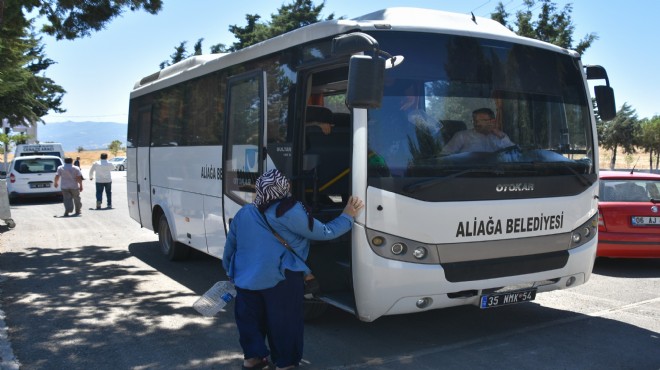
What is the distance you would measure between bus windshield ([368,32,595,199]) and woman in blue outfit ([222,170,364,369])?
751 millimetres

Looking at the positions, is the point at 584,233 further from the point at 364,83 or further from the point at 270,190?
the point at 270,190

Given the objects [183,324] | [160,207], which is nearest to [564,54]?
[183,324]

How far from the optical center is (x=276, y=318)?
4566 millimetres

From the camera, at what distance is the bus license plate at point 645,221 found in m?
8.60

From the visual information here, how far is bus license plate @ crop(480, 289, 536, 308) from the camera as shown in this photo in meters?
5.20

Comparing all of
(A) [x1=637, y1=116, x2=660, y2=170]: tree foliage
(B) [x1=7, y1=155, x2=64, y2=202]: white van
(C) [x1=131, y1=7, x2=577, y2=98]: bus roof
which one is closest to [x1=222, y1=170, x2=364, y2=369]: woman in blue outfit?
(C) [x1=131, y1=7, x2=577, y2=98]: bus roof

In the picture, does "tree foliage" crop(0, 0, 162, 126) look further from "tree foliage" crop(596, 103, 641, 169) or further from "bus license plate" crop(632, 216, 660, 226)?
"tree foliage" crop(596, 103, 641, 169)

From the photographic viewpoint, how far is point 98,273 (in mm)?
9070

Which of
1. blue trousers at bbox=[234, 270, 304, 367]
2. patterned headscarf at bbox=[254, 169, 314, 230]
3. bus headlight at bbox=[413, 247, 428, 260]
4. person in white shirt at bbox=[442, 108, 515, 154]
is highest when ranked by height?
person in white shirt at bbox=[442, 108, 515, 154]

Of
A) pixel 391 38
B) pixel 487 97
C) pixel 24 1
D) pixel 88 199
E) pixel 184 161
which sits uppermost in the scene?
pixel 24 1

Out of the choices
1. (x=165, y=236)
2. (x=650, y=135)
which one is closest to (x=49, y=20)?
(x=165, y=236)

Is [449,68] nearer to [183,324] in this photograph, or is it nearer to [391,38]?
[391,38]

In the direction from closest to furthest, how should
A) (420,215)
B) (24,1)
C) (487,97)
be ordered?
(420,215)
(487,97)
(24,1)

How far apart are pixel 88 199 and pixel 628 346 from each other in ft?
71.6
